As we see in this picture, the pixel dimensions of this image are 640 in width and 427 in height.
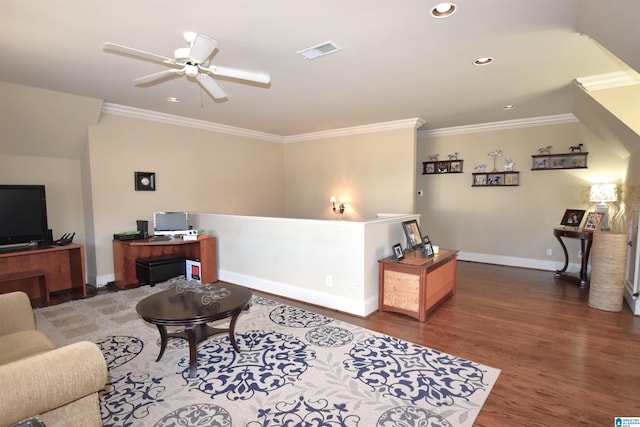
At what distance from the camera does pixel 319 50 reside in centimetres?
277

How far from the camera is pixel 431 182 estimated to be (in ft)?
22.1

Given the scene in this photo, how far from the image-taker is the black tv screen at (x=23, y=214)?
407 cm

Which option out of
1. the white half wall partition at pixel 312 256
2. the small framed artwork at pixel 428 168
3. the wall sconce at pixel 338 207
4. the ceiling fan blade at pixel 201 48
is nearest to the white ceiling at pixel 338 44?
the ceiling fan blade at pixel 201 48

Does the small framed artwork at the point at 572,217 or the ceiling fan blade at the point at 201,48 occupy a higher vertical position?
the ceiling fan blade at the point at 201,48

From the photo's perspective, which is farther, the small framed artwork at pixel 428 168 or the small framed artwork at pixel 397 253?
the small framed artwork at pixel 428 168

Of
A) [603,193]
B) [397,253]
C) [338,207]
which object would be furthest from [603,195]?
[338,207]

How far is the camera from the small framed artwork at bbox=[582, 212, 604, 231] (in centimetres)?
459

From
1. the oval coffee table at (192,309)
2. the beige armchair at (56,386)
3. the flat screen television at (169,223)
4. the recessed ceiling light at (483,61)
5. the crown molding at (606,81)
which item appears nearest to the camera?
the beige armchair at (56,386)

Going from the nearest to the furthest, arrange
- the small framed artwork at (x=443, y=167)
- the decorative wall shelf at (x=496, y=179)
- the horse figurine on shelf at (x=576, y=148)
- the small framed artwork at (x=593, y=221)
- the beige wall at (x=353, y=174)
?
the small framed artwork at (x=593, y=221) < the horse figurine on shelf at (x=576, y=148) < the beige wall at (x=353, y=174) < the decorative wall shelf at (x=496, y=179) < the small framed artwork at (x=443, y=167)

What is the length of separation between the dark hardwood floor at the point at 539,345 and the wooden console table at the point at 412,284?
122mm

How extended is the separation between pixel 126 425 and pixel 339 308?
2.26m

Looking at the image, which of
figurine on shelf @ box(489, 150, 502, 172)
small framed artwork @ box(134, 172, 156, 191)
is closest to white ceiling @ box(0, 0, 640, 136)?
small framed artwork @ box(134, 172, 156, 191)

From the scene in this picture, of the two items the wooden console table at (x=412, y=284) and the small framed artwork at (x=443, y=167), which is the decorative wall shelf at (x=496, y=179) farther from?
the wooden console table at (x=412, y=284)

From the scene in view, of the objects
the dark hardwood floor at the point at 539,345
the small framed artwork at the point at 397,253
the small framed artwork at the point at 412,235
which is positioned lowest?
the dark hardwood floor at the point at 539,345
